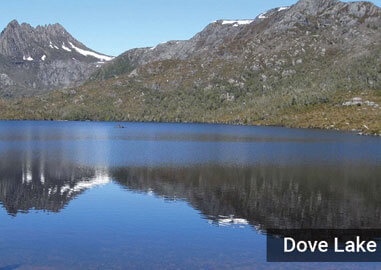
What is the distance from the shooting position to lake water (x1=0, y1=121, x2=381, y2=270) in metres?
36.3

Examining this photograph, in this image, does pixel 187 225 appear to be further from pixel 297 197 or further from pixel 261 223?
pixel 297 197

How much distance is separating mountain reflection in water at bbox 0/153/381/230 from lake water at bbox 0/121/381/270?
0.15 m

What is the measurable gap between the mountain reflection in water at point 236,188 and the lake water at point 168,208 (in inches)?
6.0

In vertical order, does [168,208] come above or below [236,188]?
below

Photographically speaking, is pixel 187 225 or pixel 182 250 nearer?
pixel 182 250

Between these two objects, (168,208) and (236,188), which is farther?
(236,188)

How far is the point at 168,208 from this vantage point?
2141 inches

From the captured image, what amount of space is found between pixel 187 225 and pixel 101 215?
1154 centimetres

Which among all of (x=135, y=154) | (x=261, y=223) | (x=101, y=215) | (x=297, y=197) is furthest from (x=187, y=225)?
(x=135, y=154)

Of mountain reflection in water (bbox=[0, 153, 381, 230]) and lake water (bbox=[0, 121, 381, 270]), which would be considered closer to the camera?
lake water (bbox=[0, 121, 381, 270])

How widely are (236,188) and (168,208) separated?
1703cm

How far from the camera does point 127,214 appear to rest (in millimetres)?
51375

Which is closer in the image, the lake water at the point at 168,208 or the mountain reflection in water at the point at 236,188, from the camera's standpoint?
the lake water at the point at 168,208

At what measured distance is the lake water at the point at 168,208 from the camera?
36.3m
